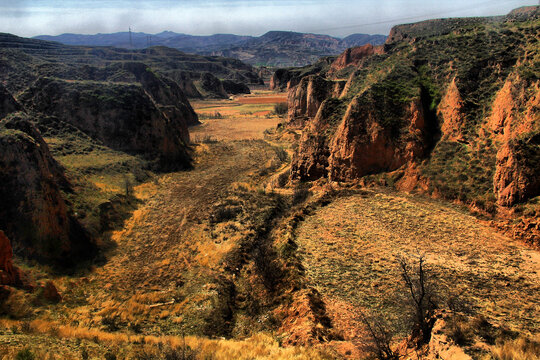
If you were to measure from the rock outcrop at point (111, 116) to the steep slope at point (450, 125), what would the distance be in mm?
15150

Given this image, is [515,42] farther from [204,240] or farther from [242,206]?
[204,240]

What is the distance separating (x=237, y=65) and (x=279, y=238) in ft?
570

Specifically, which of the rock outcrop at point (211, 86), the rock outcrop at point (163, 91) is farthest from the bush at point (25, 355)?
the rock outcrop at point (211, 86)

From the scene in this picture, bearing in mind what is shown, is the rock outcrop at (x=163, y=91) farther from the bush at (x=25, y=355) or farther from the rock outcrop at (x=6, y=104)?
the bush at (x=25, y=355)

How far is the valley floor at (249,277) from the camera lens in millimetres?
9210

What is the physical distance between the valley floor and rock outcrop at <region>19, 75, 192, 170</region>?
12.2 meters

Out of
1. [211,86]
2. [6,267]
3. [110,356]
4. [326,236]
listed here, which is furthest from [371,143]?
[211,86]

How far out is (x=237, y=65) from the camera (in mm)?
176000

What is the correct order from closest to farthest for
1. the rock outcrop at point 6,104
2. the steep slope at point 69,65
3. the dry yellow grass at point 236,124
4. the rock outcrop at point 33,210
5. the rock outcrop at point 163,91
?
the rock outcrop at point 33,210 < the rock outcrop at point 6,104 < the dry yellow grass at point 236,124 < the steep slope at point 69,65 < the rock outcrop at point 163,91

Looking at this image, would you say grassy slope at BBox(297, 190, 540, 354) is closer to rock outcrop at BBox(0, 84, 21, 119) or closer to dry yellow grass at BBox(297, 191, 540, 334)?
dry yellow grass at BBox(297, 191, 540, 334)

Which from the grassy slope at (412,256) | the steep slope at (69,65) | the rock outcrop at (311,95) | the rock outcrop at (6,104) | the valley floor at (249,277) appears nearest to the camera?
the valley floor at (249,277)

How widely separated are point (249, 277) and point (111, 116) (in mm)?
25557

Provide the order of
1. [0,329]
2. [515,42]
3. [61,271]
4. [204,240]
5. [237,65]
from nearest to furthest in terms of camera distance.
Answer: [0,329]
[61,271]
[204,240]
[515,42]
[237,65]

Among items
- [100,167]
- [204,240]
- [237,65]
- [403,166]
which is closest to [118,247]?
[204,240]
